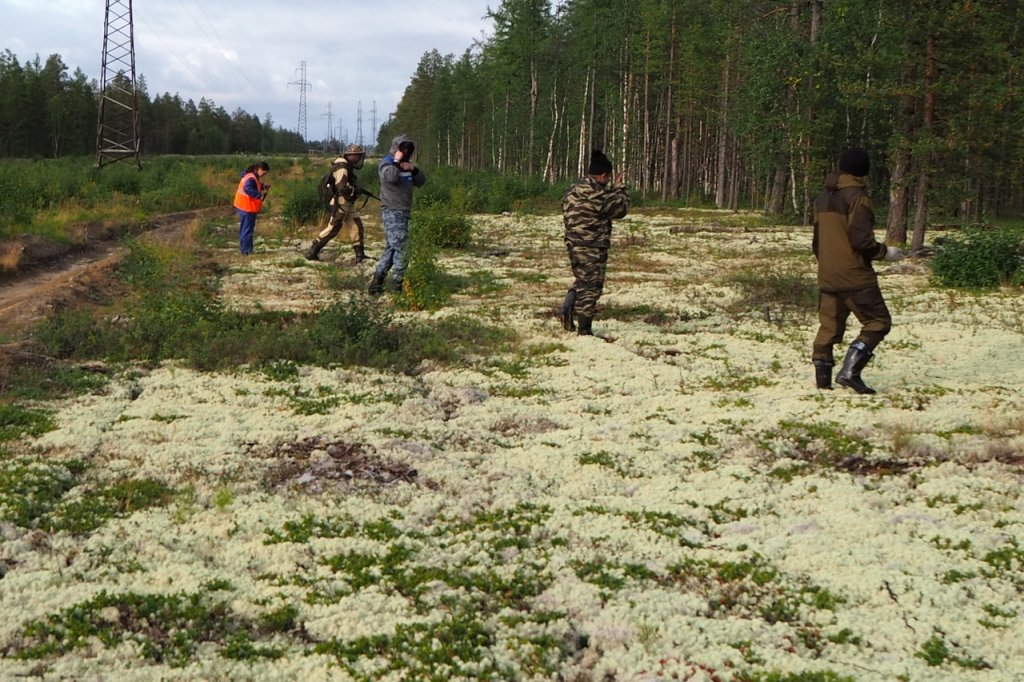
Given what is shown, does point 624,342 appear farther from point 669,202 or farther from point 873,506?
point 669,202

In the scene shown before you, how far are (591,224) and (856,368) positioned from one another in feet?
13.7

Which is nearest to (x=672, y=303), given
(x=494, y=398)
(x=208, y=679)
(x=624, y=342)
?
(x=624, y=342)

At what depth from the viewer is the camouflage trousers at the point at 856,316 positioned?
8.28 m

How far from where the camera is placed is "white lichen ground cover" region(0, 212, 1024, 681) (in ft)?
13.3

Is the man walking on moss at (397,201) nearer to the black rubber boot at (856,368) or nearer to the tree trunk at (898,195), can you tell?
the black rubber boot at (856,368)

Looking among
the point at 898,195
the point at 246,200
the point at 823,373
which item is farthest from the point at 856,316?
the point at 898,195

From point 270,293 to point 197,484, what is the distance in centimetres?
866

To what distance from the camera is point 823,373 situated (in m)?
8.68

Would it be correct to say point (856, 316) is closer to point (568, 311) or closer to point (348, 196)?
point (568, 311)

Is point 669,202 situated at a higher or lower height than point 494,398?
higher

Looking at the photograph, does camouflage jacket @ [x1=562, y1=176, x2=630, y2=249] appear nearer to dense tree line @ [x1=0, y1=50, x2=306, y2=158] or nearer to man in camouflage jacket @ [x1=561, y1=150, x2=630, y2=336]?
man in camouflage jacket @ [x1=561, y1=150, x2=630, y2=336]

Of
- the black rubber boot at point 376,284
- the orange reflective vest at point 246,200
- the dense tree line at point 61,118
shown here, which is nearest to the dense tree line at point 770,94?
the black rubber boot at point 376,284

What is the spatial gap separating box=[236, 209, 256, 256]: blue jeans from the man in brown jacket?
13.8 meters

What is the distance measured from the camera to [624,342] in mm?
11266
